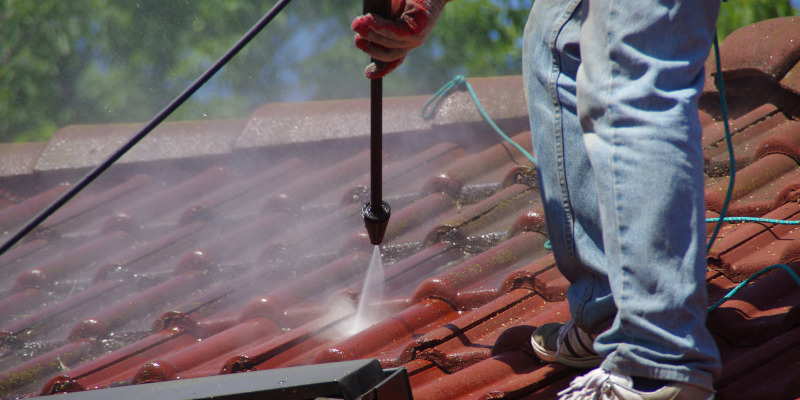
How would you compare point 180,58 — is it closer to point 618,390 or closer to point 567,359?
point 567,359

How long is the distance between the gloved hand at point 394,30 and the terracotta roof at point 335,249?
65 centimetres

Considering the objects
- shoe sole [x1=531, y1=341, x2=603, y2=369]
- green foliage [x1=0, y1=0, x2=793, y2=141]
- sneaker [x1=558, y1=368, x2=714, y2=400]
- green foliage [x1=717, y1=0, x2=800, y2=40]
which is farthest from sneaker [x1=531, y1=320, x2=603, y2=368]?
green foliage [x1=0, y1=0, x2=793, y2=141]

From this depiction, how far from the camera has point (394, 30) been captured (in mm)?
1528

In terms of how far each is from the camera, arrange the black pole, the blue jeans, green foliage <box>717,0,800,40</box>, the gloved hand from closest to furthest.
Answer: the blue jeans < the gloved hand < the black pole < green foliage <box>717,0,800,40</box>

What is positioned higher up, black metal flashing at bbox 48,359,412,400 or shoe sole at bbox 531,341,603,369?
black metal flashing at bbox 48,359,412,400

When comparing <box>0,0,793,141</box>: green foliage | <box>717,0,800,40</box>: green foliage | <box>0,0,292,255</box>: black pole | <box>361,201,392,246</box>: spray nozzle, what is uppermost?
<box>0,0,793,141</box>: green foliage

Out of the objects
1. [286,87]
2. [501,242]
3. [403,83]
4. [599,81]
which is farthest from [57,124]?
[599,81]

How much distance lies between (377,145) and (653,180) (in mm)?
759

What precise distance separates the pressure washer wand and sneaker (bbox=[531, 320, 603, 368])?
1.65 ft

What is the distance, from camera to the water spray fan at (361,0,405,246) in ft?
5.03

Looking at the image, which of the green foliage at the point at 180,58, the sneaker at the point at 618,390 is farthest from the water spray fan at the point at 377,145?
the green foliage at the point at 180,58

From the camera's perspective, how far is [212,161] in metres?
3.58

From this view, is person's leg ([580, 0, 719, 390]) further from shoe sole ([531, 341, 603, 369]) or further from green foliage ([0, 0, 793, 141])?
green foliage ([0, 0, 793, 141])

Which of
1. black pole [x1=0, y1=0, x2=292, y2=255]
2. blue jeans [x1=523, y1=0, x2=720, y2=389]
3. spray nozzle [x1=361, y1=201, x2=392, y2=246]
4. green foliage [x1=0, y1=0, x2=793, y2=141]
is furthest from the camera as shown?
green foliage [x1=0, y1=0, x2=793, y2=141]
